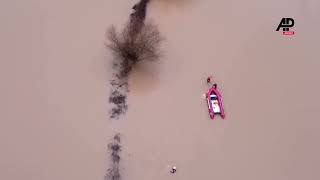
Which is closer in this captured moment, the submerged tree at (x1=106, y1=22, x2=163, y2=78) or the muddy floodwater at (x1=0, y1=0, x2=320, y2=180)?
the muddy floodwater at (x1=0, y1=0, x2=320, y2=180)

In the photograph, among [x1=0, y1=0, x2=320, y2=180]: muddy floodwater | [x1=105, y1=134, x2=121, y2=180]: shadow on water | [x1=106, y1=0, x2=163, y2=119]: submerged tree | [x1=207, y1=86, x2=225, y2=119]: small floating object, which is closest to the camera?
[x1=105, y1=134, x2=121, y2=180]: shadow on water

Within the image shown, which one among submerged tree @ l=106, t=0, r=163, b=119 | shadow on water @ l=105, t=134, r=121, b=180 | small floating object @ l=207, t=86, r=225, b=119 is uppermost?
submerged tree @ l=106, t=0, r=163, b=119

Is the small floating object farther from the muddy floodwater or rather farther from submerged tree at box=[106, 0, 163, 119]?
submerged tree at box=[106, 0, 163, 119]

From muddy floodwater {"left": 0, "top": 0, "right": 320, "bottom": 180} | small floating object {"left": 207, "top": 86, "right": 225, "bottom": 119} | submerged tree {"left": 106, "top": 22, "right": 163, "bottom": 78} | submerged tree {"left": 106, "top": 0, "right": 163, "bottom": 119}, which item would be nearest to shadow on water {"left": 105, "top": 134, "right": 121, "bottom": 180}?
muddy floodwater {"left": 0, "top": 0, "right": 320, "bottom": 180}

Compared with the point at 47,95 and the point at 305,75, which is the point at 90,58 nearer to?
the point at 47,95

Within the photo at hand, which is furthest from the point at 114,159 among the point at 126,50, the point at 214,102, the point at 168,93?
the point at 126,50

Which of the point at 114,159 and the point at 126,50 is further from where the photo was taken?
the point at 126,50

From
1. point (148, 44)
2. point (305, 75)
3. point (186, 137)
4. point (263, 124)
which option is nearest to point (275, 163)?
point (263, 124)

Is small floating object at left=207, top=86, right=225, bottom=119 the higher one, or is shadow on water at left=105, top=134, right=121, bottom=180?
small floating object at left=207, top=86, right=225, bottom=119

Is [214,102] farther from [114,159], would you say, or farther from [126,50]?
[114,159]
